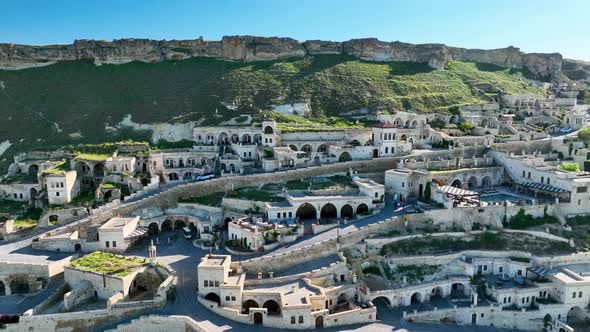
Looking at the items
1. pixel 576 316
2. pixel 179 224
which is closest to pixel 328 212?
pixel 179 224

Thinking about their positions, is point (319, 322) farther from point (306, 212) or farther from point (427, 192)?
point (427, 192)

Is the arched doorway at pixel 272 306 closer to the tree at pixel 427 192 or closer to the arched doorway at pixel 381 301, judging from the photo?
the arched doorway at pixel 381 301

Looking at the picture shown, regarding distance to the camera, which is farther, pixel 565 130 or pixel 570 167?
pixel 565 130

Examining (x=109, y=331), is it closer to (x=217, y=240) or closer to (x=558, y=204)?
(x=217, y=240)

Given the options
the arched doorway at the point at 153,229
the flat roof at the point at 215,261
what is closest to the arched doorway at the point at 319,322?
the flat roof at the point at 215,261

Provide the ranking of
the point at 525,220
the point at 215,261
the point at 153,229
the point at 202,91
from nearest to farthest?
1. the point at 215,261
2. the point at 525,220
3. the point at 153,229
4. the point at 202,91

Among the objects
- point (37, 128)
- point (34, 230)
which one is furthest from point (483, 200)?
point (37, 128)
